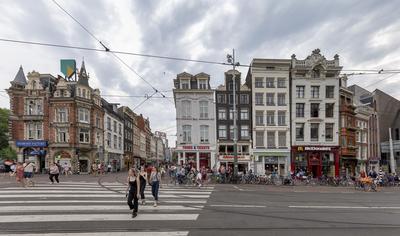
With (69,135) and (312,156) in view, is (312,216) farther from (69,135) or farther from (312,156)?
(69,135)

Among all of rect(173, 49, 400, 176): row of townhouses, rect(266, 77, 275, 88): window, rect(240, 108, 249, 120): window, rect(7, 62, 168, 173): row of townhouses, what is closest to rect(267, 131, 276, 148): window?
rect(173, 49, 400, 176): row of townhouses

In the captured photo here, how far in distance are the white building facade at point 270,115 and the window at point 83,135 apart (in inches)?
973

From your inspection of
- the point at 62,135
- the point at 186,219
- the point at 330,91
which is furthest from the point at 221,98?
the point at 186,219

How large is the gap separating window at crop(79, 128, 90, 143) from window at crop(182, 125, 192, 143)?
16070 mm

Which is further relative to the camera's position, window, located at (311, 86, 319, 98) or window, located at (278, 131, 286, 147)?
window, located at (311, 86, 319, 98)

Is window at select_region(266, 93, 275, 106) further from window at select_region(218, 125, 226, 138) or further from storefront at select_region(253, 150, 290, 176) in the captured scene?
window at select_region(218, 125, 226, 138)

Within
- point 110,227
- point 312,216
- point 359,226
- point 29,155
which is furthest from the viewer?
point 29,155

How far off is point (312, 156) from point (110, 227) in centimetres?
3990

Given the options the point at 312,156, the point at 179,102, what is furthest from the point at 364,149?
the point at 179,102

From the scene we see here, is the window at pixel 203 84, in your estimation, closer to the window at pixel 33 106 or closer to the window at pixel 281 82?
the window at pixel 281 82

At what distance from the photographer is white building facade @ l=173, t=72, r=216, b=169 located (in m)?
43.1

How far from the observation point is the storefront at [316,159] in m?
43.7

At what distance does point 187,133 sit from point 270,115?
1127 cm

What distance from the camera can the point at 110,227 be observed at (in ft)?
27.3
